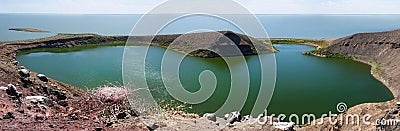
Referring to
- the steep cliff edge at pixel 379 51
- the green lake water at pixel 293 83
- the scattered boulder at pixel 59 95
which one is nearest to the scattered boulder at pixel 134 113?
the scattered boulder at pixel 59 95

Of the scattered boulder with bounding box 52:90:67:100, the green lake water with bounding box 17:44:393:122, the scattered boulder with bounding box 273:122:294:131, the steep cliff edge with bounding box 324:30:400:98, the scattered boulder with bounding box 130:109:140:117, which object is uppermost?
the steep cliff edge with bounding box 324:30:400:98

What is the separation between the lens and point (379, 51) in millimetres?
38844

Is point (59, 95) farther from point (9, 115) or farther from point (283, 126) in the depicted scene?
point (283, 126)

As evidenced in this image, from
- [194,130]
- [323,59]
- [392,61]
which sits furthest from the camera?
[323,59]

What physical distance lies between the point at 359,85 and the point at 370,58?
648 inches

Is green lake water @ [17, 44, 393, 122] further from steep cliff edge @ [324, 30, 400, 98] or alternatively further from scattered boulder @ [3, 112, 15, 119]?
scattered boulder @ [3, 112, 15, 119]

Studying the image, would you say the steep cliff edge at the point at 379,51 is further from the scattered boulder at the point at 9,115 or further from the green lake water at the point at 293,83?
the scattered boulder at the point at 9,115

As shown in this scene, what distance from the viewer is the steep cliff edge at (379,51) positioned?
27.9m

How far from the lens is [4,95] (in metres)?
7.39

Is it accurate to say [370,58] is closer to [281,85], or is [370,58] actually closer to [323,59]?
[323,59]

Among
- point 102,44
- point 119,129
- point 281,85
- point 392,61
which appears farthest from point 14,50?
point 392,61

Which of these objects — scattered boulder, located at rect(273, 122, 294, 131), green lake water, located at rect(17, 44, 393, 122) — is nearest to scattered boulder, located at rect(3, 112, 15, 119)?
scattered boulder, located at rect(273, 122, 294, 131)

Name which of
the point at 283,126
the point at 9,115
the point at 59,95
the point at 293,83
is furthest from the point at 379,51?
the point at 9,115

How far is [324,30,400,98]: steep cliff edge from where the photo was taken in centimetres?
2790
